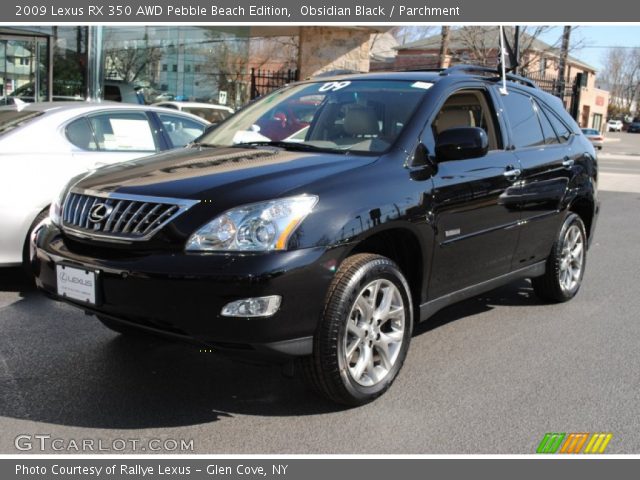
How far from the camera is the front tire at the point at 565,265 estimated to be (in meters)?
5.76

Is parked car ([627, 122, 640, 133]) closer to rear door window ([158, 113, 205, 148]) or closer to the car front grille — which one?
rear door window ([158, 113, 205, 148])

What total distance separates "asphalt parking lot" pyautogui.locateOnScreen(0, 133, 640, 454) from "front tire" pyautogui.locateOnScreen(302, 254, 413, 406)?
0.16 m

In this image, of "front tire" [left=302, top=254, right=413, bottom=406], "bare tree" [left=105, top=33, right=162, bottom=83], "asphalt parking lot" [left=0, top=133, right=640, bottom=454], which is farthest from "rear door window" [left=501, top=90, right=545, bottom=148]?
"bare tree" [left=105, top=33, right=162, bottom=83]

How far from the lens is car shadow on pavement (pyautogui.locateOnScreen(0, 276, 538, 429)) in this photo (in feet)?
12.0

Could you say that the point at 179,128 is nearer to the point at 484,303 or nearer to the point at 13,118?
the point at 13,118

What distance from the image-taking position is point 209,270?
10.6ft

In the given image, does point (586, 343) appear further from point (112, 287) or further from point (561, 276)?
point (112, 287)

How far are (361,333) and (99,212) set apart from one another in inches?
58.3

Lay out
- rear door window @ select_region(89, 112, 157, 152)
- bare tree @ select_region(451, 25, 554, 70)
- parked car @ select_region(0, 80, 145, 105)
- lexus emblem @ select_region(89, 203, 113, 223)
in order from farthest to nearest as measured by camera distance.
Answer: bare tree @ select_region(451, 25, 554, 70) < parked car @ select_region(0, 80, 145, 105) < rear door window @ select_region(89, 112, 157, 152) < lexus emblem @ select_region(89, 203, 113, 223)

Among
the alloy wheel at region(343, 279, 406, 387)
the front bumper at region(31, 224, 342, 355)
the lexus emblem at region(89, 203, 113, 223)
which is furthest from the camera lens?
the alloy wheel at region(343, 279, 406, 387)

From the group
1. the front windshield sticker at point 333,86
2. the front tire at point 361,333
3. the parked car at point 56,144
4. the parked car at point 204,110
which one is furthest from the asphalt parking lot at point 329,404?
the parked car at point 204,110
